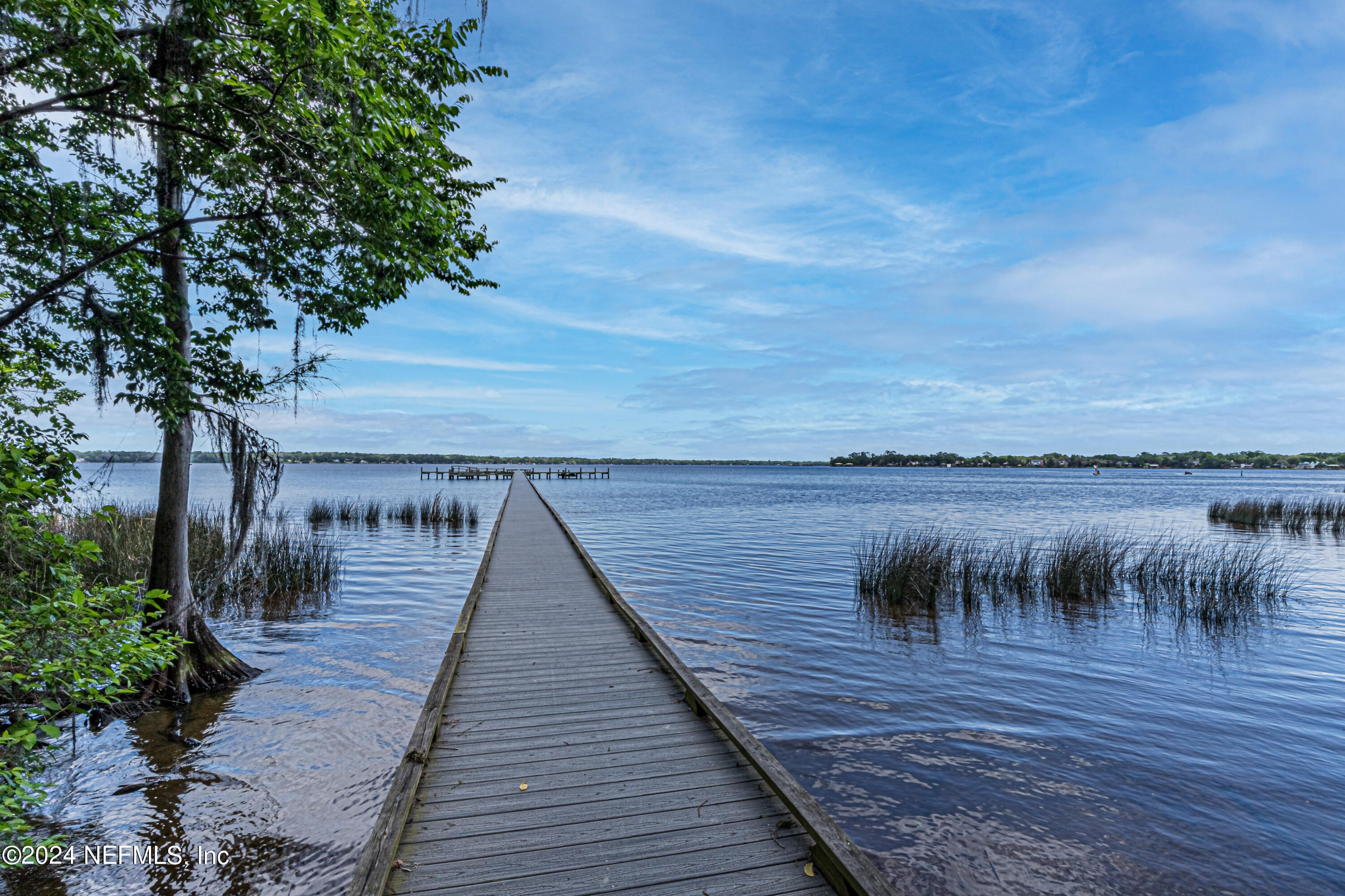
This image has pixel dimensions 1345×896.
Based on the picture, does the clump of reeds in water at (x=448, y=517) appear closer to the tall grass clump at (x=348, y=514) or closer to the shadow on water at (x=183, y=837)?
the tall grass clump at (x=348, y=514)

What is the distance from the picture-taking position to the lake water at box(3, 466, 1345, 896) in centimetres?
421

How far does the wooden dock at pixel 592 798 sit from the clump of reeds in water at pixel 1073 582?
6.94m

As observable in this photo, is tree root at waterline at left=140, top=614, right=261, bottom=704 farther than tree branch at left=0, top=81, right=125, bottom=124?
Yes

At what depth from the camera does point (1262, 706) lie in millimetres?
6867

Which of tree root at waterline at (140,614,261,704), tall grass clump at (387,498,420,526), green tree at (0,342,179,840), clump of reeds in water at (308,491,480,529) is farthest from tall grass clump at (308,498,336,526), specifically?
green tree at (0,342,179,840)

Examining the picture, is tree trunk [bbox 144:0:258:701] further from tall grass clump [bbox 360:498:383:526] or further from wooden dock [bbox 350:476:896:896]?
tall grass clump [bbox 360:498:383:526]

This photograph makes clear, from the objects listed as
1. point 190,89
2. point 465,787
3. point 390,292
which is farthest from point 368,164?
point 465,787

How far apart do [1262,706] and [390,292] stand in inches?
416

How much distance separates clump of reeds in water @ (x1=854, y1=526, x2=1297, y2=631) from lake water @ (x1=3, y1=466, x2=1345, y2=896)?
55cm

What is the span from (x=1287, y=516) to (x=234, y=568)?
36.0 m

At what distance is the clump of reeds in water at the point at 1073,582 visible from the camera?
1114cm

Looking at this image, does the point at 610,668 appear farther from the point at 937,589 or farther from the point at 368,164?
the point at 937,589

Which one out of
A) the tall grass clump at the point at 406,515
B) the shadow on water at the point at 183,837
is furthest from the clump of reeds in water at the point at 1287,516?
the tall grass clump at the point at 406,515

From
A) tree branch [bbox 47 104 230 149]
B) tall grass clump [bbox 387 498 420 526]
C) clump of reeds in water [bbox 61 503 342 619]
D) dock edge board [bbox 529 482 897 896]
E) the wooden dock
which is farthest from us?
tall grass clump [bbox 387 498 420 526]
